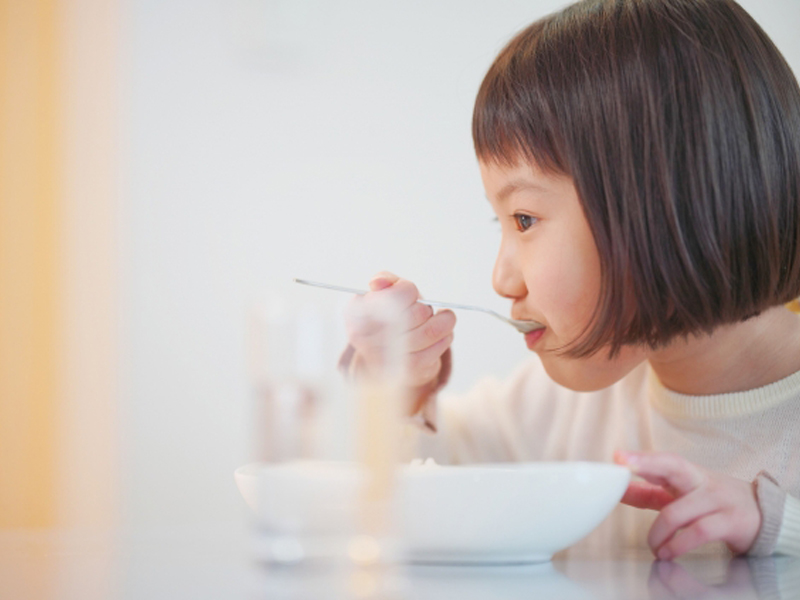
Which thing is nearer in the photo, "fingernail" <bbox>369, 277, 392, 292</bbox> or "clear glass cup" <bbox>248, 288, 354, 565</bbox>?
"clear glass cup" <bbox>248, 288, 354, 565</bbox>

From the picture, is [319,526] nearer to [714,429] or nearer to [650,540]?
[650,540]

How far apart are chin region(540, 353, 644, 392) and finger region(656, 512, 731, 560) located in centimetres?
28

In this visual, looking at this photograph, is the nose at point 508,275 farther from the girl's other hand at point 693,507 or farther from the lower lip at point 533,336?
the girl's other hand at point 693,507

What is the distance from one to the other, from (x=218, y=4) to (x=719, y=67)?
6.10 ft

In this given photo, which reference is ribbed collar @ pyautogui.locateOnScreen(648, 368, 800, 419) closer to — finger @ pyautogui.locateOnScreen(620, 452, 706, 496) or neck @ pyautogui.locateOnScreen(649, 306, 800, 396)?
neck @ pyautogui.locateOnScreen(649, 306, 800, 396)

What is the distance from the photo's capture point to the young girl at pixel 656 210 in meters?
0.74

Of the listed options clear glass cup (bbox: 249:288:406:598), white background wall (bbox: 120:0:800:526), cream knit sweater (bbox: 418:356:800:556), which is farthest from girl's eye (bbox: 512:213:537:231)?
white background wall (bbox: 120:0:800:526)

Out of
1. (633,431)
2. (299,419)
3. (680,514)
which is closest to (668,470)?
(680,514)

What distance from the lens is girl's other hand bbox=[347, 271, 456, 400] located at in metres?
0.81

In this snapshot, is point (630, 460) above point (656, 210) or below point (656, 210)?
below

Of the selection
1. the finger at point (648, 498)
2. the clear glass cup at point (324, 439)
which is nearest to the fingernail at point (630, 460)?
the finger at point (648, 498)

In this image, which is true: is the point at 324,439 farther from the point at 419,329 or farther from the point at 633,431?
the point at 633,431

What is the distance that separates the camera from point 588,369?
0.86 metres

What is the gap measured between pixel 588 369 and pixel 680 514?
304mm
